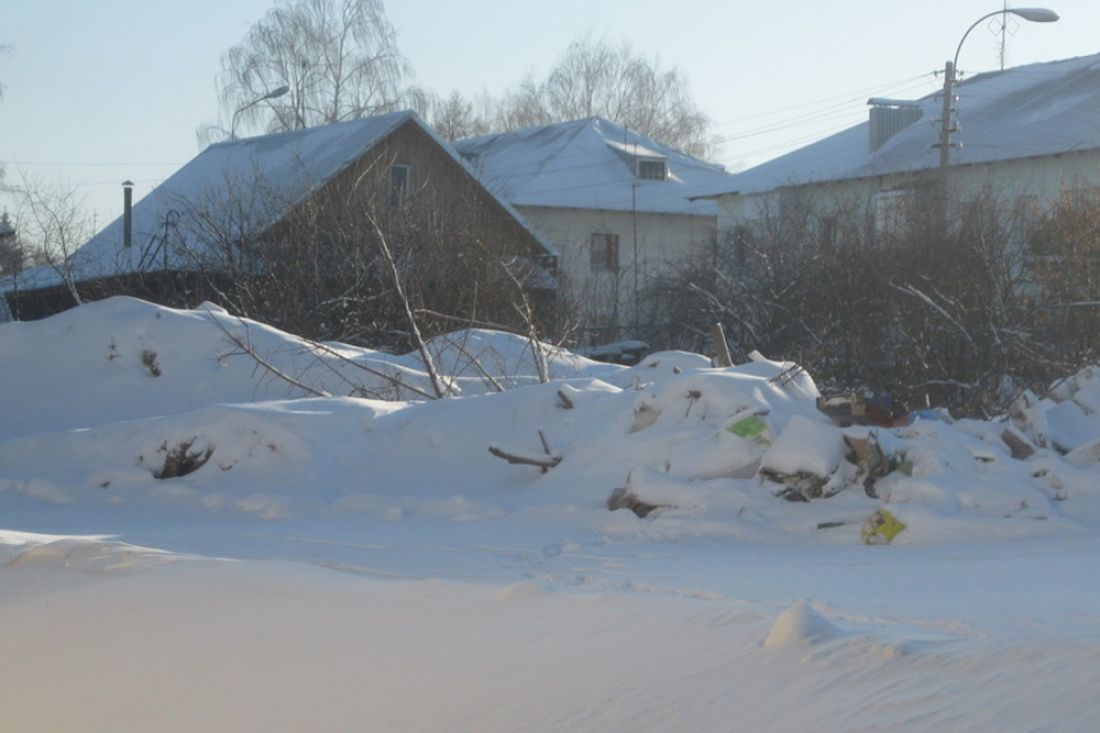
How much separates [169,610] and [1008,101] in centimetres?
3610

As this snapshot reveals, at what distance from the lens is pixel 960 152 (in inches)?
1389

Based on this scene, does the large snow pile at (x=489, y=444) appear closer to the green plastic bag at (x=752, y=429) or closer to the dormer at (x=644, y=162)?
the green plastic bag at (x=752, y=429)

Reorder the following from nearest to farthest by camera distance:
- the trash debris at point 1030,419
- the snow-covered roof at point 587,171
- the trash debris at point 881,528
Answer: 1. the trash debris at point 881,528
2. the trash debris at point 1030,419
3. the snow-covered roof at point 587,171

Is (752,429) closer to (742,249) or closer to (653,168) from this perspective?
(742,249)

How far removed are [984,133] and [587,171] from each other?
49.2 feet

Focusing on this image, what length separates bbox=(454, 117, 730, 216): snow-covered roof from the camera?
4575 centimetres

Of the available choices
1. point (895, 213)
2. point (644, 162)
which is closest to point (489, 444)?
point (895, 213)

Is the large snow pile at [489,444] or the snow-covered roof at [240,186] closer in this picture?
the large snow pile at [489,444]

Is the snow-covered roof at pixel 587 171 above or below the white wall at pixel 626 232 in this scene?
above

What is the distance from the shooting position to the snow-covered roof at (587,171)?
150 feet

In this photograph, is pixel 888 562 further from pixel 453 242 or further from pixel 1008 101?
pixel 1008 101

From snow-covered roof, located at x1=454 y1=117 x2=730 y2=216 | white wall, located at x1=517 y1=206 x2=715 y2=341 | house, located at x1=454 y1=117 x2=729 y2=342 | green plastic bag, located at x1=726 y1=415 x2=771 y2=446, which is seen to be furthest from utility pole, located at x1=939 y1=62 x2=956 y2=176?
green plastic bag, located at x1=726 y1=415 x2=771 y2=446

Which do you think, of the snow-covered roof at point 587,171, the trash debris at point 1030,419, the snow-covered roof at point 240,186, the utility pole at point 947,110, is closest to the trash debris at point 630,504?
the trash debris at point 1030,419

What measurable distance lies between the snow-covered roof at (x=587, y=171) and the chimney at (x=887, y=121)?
19.2 ft
